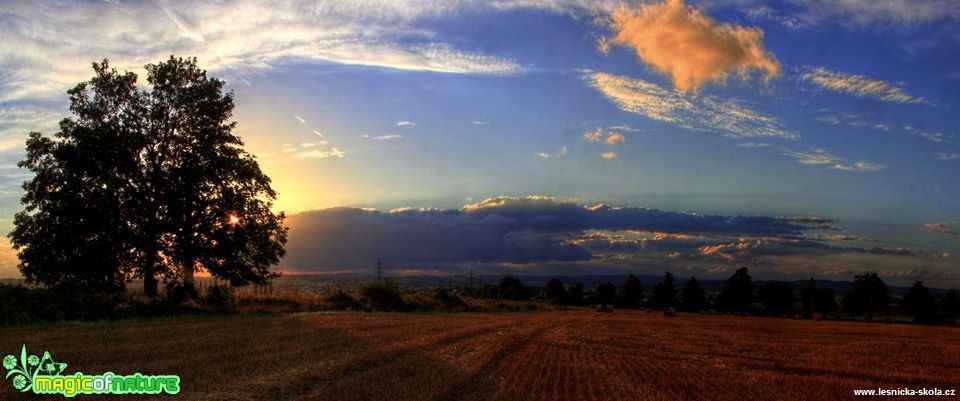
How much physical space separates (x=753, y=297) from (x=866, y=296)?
1902 centimetres

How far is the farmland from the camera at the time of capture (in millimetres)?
11828

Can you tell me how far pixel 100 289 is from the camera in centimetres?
3612

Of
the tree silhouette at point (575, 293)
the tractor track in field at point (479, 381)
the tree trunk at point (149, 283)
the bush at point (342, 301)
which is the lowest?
the tree silhouette at point (575, 293)

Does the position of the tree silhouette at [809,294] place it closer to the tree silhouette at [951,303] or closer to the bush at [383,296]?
the tree silhouette at [951,303]

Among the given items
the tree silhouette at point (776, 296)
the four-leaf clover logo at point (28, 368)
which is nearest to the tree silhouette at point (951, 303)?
the tree silhouette at point (776, 296)

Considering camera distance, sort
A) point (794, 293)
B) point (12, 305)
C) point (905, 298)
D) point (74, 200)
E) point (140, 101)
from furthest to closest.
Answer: point (794, 293)
point (905, 298)
point (140, 101)
point (74, 200)
point (12, 305)

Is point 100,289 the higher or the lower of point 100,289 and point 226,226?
the lower

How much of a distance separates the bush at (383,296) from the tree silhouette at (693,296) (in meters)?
84.4

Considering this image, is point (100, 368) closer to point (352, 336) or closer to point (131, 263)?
point (352, 336)

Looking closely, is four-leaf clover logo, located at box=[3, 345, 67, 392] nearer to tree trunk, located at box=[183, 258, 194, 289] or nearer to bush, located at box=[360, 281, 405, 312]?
tree trunk, located at box=[183, 258, 194, 289]

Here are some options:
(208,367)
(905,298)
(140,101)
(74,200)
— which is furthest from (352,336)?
(905,298)

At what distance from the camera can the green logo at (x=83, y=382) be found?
1099 cm

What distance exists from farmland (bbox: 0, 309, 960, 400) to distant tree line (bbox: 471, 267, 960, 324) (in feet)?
235

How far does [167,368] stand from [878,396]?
1461cm
